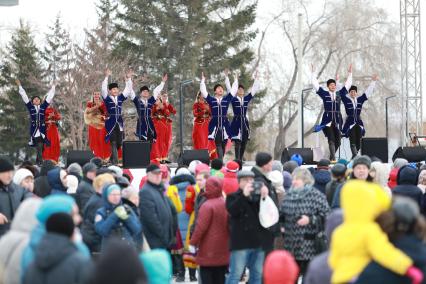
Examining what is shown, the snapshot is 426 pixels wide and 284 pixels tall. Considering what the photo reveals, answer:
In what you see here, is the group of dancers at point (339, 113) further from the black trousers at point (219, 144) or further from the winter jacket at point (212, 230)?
the winter jacket at point (212, 230)

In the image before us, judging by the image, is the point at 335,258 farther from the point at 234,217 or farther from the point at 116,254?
the point at 234,217

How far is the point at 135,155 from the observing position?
20.0 meters

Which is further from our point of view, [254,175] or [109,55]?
[109,55]

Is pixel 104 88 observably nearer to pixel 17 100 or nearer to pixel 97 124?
pixel 97 124

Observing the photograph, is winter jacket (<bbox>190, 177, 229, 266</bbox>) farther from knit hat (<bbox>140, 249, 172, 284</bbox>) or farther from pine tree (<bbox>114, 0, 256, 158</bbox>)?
pine tree (<bbox>114, 0, 256, 158</bbox>)

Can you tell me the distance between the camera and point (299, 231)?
9430mm

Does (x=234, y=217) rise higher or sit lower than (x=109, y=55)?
lower

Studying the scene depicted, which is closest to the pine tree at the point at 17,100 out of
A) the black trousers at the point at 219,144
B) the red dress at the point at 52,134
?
the red dress at the point at 52,134

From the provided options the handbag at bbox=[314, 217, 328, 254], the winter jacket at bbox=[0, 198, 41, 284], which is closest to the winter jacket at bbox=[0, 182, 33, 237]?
the handbag at bbox=[314, 217, 328, 254]

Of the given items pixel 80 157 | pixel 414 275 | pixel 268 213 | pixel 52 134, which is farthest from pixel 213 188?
pixel 52 134

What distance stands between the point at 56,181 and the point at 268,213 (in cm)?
278

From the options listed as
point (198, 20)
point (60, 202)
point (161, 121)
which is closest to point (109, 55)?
point (198, 20)

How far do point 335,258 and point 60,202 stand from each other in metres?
1.70

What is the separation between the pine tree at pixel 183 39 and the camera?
145ft
